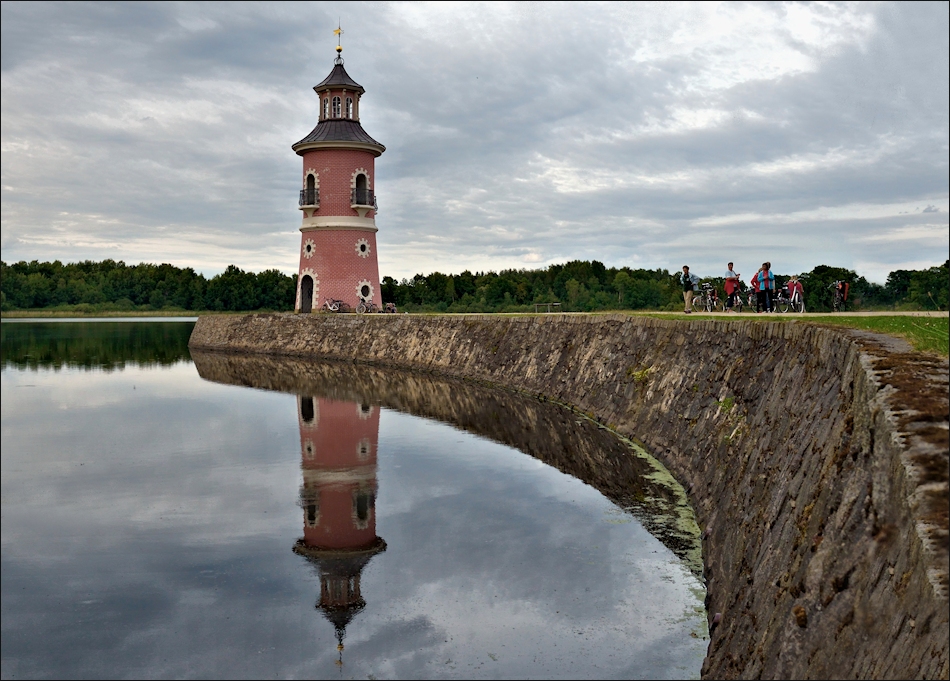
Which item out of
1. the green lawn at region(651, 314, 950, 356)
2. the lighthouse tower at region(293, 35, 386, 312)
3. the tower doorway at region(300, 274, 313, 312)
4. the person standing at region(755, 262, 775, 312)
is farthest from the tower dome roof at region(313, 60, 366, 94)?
the green lawn at region(651, 314, 950, 356)

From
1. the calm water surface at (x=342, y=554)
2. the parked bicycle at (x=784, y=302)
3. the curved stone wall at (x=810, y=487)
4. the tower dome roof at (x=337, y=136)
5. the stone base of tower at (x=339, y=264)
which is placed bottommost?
the calm water surface at (x=342, y=554)

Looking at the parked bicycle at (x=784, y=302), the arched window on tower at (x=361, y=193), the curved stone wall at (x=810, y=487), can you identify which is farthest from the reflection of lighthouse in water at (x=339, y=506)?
the arched window on tower at (x=361, y=193)

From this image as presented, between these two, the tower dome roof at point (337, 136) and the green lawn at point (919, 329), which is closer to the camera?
the green lawn at point (919, 329)

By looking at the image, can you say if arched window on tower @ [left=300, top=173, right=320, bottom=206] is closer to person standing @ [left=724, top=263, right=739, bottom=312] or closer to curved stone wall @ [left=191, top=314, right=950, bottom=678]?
person standing @ [left=724, top=263, right=739, bottom=312]

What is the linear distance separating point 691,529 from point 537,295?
68876 mm

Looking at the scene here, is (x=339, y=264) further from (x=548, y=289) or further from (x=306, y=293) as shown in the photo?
(x=548, y=289)

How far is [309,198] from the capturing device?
52.5 meters

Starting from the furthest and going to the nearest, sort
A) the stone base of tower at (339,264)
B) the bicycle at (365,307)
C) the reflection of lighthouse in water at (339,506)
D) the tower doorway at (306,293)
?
the tower doorway at (306,293) → the bicycle at (365,307) → the stone base of tower at (339,264) → the reflection of lighthouse in water at (339,506)

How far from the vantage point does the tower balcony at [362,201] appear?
170ft

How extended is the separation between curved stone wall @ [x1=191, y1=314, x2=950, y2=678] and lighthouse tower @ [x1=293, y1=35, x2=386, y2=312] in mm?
33204

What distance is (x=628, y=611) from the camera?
11.1m

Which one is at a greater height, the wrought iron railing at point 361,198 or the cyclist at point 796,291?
the wrought iron railing at point 361,198

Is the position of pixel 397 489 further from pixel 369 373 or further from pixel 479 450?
pixel 369 373

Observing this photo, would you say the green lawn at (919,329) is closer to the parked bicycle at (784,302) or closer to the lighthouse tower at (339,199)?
the parked bicycle at (784,302)
